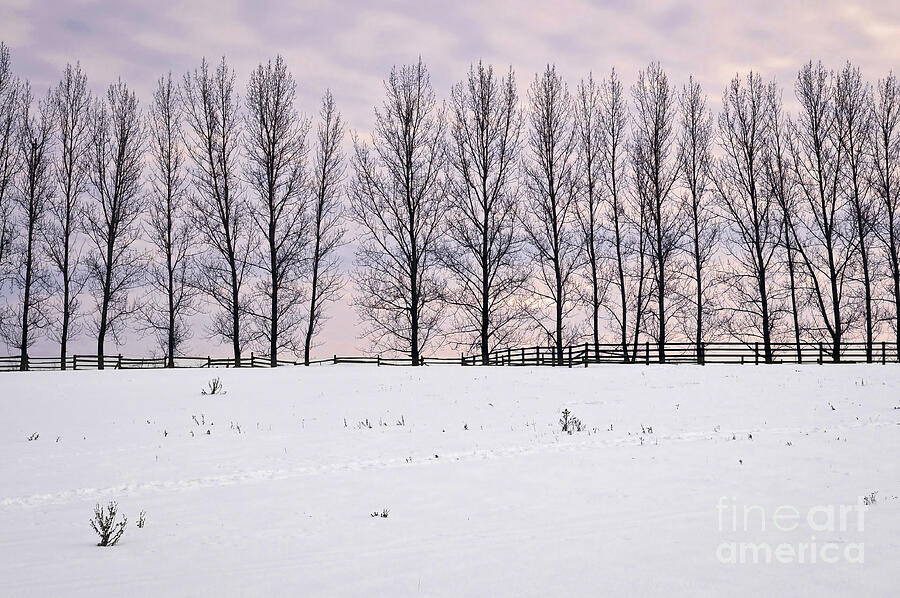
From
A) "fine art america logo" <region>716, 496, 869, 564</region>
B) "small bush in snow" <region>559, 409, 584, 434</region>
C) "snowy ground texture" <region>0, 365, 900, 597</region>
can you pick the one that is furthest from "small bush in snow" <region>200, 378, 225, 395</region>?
"fine art america logo" <region>716, 496, 869, 564</region>

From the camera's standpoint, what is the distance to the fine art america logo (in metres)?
5.62

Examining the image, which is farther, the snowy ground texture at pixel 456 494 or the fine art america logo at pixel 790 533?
the fine art america logo at pixel 790 533

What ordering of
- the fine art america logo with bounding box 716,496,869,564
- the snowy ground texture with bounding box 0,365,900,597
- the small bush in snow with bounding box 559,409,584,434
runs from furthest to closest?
1. the small bush in snow with bounding box 559,409,584,434
2. the fine art america logo with bounding box 716,496,869,564
3. the snowy ground texture with bounding box 0,365,900,597

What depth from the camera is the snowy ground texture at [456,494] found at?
210 inches

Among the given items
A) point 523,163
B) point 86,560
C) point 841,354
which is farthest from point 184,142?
point 841,354

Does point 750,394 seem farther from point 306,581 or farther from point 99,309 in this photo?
point 99,309

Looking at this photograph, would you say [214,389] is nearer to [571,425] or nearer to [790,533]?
[571,425]

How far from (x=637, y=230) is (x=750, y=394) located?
1678 centimetres

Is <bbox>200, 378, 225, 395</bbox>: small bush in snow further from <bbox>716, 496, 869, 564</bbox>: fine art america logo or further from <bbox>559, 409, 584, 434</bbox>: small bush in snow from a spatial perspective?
<bbox>716, 496, 869, 564</bbox>: fine art america logo

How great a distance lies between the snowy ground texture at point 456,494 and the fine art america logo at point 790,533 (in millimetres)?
33

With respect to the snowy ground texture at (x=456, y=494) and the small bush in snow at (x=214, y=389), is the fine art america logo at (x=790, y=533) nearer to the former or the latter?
the snowy ground texture at (x=456, y=494)

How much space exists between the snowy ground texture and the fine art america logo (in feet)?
0.11

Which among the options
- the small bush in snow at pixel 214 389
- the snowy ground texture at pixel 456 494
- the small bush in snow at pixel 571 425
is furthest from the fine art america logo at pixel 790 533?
the small bush in snow at pixel 214 389

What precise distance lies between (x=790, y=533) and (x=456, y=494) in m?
3.92
